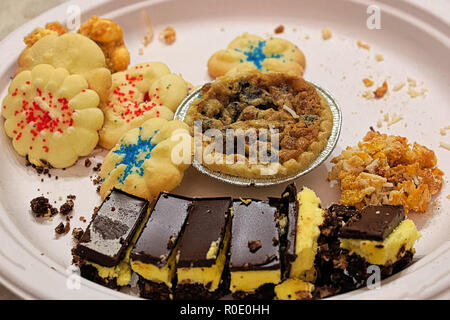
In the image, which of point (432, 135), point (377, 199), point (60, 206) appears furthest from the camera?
point (432, 135)

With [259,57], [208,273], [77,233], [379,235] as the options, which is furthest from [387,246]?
[259,57]

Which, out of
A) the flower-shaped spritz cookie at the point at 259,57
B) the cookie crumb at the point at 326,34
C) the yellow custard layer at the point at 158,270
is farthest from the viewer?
the cookie crumb at the point at 326,34

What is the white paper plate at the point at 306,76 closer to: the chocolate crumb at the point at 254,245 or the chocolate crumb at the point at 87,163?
the chocolate crumb at the point at 87,163

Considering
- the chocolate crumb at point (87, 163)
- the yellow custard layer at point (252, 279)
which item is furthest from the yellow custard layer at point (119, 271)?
the chocolate crumb at point (87, 163)

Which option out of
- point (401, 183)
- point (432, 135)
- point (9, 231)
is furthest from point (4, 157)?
point (432, 135)

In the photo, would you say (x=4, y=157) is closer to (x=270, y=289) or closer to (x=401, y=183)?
(x=270, y=289)

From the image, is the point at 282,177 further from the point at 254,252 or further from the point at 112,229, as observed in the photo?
the point at 112,229
